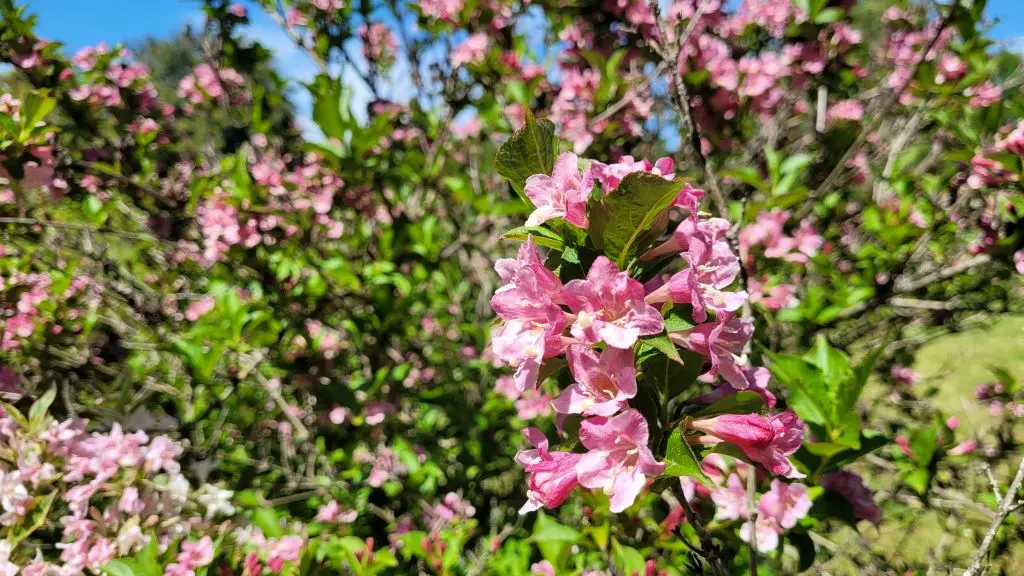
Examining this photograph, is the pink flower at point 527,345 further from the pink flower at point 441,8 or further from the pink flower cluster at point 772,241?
the pink flower at point 441,8

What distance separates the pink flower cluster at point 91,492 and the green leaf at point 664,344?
144cm

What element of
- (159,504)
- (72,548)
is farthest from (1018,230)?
(72,548)

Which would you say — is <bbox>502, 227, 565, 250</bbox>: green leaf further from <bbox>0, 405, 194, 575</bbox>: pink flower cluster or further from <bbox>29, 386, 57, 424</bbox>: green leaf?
<bbox>29, 386, 57, 424</bbox>: green leaf

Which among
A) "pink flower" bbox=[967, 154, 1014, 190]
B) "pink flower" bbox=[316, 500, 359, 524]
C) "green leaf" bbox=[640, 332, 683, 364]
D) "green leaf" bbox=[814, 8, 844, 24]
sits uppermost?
"green leaf" bbox=[814, 8, 844, 24]

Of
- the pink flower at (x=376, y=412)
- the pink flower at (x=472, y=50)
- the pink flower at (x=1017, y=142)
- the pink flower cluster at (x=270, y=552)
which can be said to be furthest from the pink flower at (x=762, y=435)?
the pink flower at (x=472, y=50)

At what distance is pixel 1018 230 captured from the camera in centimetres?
193

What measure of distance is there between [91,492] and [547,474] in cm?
152

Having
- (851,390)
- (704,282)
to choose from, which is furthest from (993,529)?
(704,282)

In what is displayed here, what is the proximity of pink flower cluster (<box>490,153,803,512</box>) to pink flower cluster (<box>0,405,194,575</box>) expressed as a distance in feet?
4.10

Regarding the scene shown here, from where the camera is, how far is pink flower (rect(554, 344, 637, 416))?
3.01ft

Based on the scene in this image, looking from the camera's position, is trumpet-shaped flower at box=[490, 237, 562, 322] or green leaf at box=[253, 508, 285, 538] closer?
trumpet-shaped flower at box=[490, 237, 562, 322]

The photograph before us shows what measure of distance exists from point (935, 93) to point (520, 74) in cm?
219

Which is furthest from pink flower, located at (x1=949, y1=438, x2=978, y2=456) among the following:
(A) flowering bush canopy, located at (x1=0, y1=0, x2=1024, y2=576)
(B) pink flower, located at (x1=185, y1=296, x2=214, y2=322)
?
(B) pink flower, located at (x1=185, y1=296, x2=214, y2=322)

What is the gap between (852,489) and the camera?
143 cm
